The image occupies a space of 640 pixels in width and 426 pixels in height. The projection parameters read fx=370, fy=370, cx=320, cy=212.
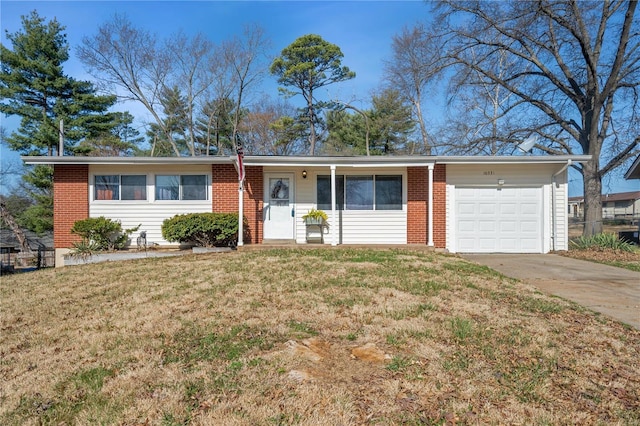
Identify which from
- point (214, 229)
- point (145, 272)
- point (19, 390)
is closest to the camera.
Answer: point (19, 390)

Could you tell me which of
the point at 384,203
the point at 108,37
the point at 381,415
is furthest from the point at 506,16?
the point at 108,37

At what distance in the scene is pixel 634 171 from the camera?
1534 centimetres

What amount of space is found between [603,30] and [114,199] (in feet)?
63.1

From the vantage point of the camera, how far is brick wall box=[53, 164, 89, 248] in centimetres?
1088

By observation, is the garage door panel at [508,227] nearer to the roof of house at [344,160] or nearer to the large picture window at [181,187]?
the roof of house at [344,160]

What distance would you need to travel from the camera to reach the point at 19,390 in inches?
117

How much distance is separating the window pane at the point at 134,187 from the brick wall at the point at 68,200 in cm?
107

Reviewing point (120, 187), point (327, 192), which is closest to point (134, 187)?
point (120, 187)

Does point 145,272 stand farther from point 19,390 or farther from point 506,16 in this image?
point 506,16

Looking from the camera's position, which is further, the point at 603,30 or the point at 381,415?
the point at 603,30

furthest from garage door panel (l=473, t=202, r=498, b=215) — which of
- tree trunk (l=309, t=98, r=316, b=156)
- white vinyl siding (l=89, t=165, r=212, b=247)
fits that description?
tree trunk (l=309, t=98, r=316, b=156)

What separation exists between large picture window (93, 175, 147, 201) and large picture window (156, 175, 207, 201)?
0.47 m

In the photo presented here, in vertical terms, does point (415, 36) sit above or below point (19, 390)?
above

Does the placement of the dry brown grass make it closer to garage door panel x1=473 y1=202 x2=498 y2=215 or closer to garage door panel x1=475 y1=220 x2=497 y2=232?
garage door panel x1=475 y1=220 x2=497 y2=232
